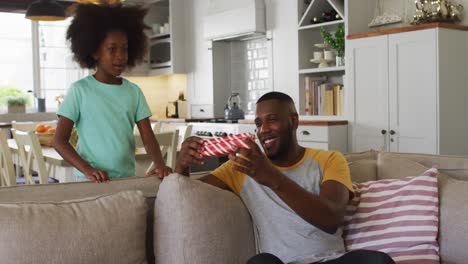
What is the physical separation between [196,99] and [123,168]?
4788 mm

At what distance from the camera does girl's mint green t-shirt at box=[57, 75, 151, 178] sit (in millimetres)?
2135

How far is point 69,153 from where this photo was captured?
200 centimetres

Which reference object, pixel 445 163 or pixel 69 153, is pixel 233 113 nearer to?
pixel 445 163

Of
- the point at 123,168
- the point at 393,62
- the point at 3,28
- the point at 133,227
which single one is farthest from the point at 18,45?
the point at 133,227

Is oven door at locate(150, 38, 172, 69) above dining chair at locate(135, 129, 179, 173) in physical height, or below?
above

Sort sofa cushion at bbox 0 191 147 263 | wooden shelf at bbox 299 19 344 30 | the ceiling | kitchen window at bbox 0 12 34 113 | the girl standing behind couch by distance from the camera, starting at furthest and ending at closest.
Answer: kitchen window at bbox 0 12 34 113 → the ceiling → wooden shelf at bbox 299 19 344 30 → the girl standing behind couch → sofa cushion at bbox 0 191 147 263

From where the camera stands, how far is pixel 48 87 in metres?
7.10

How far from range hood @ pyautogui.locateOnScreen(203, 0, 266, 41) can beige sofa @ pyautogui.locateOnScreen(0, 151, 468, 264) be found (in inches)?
160

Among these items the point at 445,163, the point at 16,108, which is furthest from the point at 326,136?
the point at 16,108

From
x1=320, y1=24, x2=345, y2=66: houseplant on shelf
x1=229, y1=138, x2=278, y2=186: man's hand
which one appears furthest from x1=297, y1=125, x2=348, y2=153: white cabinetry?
x1=229, y1=138, x2=278, y2=186: man's hand

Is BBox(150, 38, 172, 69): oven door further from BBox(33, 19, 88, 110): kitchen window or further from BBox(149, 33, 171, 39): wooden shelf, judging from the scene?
BBox(33, 19, 88, 110): kitchen window

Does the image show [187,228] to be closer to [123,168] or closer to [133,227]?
[133,227]

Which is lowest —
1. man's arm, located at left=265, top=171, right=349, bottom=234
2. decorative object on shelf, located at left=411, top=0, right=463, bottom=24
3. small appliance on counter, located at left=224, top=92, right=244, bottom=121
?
man's arm, located at left=265, top=171, right=349, bottom=234

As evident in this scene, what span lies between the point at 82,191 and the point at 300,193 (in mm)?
705
